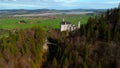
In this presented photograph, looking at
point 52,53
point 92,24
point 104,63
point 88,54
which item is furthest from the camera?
point 92,24

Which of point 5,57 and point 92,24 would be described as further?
point 92,24

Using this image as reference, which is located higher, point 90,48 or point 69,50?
point 90,48

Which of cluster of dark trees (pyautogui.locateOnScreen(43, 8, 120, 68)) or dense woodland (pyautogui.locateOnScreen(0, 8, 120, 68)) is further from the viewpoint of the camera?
cluster of dark trees (pyautogui.locateOnScreen(43, 8, 120, 68))

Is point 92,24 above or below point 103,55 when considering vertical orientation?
above

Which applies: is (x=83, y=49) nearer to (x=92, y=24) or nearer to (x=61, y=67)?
(x=61, y=67)

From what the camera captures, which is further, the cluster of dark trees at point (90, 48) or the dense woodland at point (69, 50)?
the cluster of dark trees at point (90, 48)

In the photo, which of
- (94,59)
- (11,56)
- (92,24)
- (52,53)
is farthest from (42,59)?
(92,24)

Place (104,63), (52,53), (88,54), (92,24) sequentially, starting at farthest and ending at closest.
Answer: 1. (92,24)
2. (52,53)
3. (88,54)
4. (104,63)

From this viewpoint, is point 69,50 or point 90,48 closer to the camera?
point 90,48
